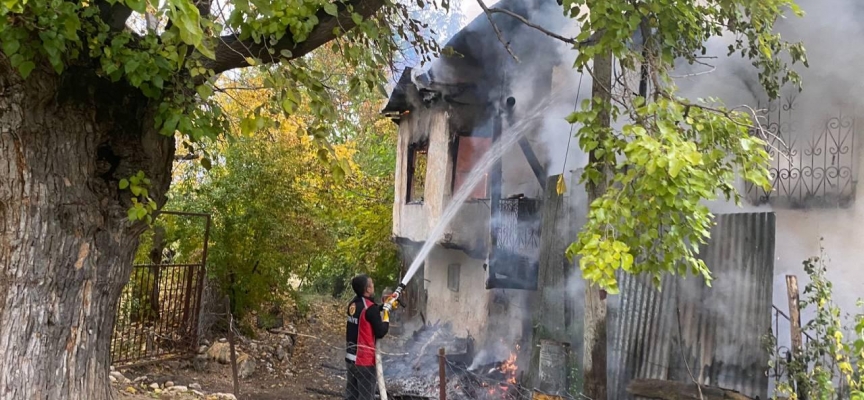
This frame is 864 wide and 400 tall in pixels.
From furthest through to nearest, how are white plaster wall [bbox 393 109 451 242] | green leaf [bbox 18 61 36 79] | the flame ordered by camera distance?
white plaster wall [bbox 393 109 451 242] → the flame → green leaf [bbox 18 61 36 79]

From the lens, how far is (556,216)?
26.1 feet

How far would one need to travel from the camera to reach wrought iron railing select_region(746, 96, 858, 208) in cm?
589

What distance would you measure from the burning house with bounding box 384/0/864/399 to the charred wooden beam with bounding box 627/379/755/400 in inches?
6.2

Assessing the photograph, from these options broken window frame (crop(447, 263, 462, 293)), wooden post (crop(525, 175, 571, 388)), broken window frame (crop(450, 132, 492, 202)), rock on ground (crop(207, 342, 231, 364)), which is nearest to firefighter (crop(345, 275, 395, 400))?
wooden post (crop(525, 175, 571, 388))

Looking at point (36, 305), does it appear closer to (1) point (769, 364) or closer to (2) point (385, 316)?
(2) point (385, 316)

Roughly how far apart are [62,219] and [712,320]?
5389 millimetres

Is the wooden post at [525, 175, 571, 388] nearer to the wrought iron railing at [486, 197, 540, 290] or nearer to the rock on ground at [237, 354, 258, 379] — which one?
the wrought iron railing at [486, 197, 540, 290]

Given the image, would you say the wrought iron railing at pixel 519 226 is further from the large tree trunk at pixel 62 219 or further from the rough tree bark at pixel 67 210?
the large tree trunk at pixel 62 219

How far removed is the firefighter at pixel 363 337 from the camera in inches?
255

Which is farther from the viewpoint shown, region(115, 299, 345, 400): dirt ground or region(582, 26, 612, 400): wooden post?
region(115, 299, 345, 400): dirt ground

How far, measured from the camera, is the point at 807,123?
6.23 m

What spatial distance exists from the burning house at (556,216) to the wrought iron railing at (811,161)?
0.01m

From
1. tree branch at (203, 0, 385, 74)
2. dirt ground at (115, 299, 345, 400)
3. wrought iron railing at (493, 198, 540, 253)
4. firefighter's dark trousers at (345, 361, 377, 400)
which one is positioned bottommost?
dirt ground at (115, 299, 345, 400)

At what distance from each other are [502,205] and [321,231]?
4.81m
